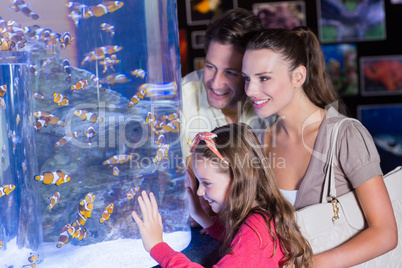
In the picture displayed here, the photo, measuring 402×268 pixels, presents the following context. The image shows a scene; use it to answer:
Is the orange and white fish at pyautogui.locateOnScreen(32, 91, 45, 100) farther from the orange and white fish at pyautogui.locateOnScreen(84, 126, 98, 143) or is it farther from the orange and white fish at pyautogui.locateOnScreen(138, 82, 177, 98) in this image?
the orange and white fish at pyautogui.locateOnScreen(138, 82, 177, 98)

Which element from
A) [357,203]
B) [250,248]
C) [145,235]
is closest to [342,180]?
[357,203]

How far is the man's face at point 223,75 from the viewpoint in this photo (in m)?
2.12

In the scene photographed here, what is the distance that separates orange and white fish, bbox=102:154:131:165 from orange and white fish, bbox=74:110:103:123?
0.41ft

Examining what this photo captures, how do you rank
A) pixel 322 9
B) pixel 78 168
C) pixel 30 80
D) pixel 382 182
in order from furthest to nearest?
pixel 322 9, pixel 382 182, pixel 78 168, pixel 30 80

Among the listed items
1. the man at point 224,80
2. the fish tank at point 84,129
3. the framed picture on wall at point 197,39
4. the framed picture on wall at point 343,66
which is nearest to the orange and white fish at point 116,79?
the fish tank at point 84,129

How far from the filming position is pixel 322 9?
5.90 metres

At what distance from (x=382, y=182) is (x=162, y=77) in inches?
33.6

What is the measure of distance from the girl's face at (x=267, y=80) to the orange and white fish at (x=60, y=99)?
2.35ft

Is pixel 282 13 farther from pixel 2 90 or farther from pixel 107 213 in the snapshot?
pixel 2 90

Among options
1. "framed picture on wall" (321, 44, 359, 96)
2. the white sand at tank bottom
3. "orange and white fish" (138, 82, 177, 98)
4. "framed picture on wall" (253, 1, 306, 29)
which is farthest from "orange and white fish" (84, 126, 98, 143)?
"framed picture on wall" (321, 44, 359, 96)

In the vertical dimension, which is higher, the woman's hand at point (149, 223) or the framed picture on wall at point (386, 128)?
the woman's hand at point (149, 223)

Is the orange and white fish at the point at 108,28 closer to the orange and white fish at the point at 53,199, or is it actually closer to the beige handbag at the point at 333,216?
the orange and white fish at the point at 53,199

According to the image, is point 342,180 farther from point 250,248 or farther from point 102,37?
point 102,37

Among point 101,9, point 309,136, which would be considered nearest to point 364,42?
point 309,136
